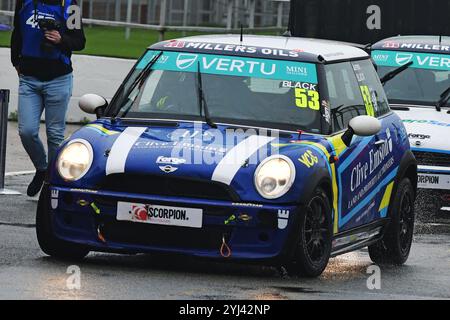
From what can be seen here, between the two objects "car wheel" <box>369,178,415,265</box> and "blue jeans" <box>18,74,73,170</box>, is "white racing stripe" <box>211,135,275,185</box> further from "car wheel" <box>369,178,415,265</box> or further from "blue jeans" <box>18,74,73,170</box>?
"blue jeans" <box>18,74,73,170</box>

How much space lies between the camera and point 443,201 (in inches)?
547

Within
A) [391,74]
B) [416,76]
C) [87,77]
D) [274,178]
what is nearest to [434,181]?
[391,74]

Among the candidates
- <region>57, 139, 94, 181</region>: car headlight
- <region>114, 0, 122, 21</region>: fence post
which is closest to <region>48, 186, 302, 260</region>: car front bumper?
<region>57, 139, 94, 181</region>: car headlight

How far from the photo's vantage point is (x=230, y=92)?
1010cm

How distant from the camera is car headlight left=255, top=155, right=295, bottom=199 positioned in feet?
29.7

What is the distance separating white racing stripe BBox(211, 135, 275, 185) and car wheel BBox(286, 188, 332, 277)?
457mm

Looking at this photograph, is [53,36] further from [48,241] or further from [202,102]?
[48,241]

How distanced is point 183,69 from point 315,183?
1.52m

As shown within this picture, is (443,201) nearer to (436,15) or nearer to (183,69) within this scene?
(183,69)

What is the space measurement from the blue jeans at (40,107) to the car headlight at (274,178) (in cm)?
424

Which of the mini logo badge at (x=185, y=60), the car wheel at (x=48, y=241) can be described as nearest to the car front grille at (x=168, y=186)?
the car wheel at (x=48, y=241)

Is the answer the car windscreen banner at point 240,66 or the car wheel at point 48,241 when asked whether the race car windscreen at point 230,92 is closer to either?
the car windscreen banner at point 240,66
